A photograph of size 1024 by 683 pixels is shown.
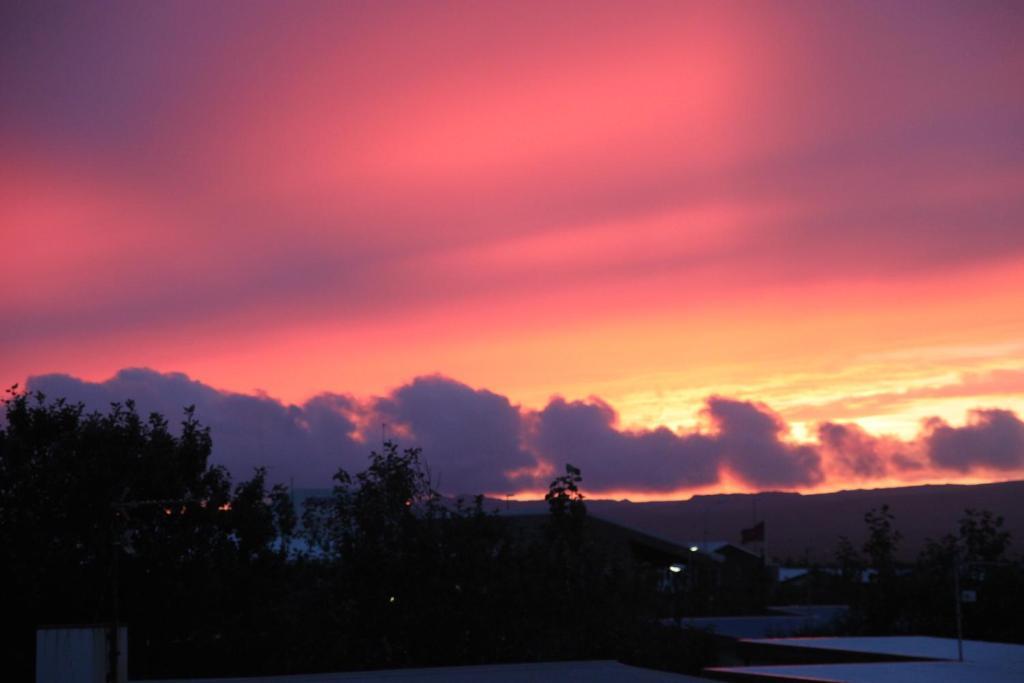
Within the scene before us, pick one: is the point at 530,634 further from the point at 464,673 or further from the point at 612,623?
the point at 464,673

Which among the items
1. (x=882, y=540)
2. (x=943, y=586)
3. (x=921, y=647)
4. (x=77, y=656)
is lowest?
(x=921, y=647)

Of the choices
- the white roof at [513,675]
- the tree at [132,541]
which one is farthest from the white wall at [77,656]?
the tree at [132,541]

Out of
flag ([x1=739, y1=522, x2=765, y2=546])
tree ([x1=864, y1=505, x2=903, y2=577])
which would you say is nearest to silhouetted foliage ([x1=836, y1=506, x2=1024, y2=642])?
tree ([x1=864, y1=505, x2=903, y2=577])

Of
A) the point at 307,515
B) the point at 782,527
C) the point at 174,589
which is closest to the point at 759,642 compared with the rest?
the point at 307,515

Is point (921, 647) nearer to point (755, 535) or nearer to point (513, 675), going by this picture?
point (513, 675)

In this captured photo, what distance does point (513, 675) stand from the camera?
20.2 meters

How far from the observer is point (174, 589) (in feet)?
84.4

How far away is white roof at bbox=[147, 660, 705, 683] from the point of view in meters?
19.4

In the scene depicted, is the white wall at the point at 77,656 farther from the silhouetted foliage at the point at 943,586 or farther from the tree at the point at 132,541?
the silhouetted foliage at the point at 943,586

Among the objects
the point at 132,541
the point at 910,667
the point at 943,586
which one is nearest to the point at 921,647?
the point at 910,667

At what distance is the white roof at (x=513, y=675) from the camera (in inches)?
764

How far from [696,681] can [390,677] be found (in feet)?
16.3

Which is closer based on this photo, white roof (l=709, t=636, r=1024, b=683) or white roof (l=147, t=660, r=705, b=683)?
white roof (l=147, t=660, r=705, b=683)

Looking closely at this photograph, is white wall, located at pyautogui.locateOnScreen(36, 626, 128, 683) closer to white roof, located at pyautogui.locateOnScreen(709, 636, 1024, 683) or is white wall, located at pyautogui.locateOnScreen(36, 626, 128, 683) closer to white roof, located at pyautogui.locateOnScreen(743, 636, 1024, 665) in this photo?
white roof, located at pyautogui.locateOnScreen(709, 636, 1024, 683)
